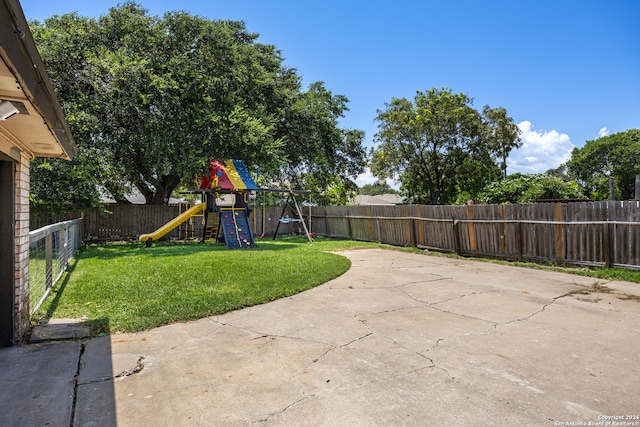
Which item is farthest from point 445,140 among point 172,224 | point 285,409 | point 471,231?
point 285,409

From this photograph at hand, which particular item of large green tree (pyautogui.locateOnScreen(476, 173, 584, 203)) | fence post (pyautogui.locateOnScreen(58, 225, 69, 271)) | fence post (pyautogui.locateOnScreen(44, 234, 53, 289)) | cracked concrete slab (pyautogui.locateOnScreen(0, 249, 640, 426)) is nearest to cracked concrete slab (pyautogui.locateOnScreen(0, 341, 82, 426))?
cracked concrete slab (pyautogui.locateOnScreen(0, 249, 640, 426))

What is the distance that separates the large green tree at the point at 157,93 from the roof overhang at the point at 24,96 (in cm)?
923

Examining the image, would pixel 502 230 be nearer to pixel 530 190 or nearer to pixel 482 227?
pixel 482 227

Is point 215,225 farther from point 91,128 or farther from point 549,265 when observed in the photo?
point 549,265

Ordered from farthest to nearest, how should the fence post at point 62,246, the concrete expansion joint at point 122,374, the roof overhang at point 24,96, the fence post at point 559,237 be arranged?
the fence post at point 559,237, the fence post at point 62,246, the concrete expansion joint at point 122,374, the roof overhang at point 24,96

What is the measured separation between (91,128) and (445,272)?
1205cm

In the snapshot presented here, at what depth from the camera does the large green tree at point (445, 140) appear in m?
26.2

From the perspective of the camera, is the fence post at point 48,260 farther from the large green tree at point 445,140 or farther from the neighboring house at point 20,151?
the large green tree at point 445,140

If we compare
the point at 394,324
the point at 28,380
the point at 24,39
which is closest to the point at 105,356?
the point at 28,380

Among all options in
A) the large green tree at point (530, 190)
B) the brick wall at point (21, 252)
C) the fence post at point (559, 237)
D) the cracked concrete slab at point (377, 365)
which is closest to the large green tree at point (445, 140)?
the large green tree at point (530, 190)

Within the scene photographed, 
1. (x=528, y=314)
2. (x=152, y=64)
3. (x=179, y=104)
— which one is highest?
(x=152, y=64)

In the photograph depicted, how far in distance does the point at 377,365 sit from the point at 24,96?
323 centimetres

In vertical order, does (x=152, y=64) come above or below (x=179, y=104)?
above

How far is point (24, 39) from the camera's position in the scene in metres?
1.97
